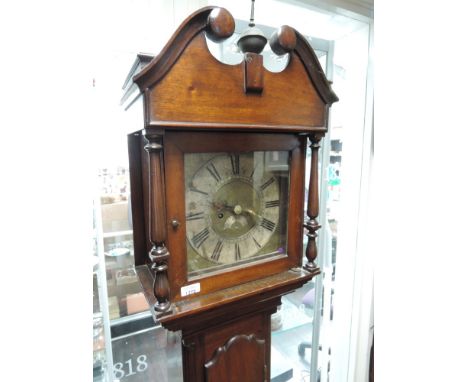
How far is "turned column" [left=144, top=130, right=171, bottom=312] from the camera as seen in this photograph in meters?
0.49

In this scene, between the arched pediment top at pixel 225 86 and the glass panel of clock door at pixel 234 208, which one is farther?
the glass panel of clock door at pixel 234 208

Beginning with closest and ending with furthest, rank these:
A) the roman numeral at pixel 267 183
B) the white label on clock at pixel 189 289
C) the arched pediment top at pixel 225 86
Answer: the arched pediment top at pixel 225 86, the white label on clock at pixel 189 289, the roman numeral at pixel 267 183

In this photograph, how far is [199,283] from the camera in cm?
58

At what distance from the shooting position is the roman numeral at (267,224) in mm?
678

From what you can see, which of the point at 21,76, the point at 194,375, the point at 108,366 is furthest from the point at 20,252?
the point at 108,366

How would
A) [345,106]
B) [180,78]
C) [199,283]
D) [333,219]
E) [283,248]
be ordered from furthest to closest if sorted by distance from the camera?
[333,219]
[345,106]
[283,248]
[199,283]
[180,78]

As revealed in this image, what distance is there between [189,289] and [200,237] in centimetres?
12

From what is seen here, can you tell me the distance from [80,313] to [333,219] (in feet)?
3.93

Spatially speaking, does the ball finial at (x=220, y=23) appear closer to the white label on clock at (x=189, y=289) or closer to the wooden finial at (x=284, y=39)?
the wooden finial at (x=284, y=39)

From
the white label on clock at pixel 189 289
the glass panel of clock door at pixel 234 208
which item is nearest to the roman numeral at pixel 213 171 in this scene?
the glass panel of clock door at pixel 234 208

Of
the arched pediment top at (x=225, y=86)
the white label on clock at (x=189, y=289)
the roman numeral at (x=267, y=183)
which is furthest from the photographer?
the roman numeral at (x=267, y=183)

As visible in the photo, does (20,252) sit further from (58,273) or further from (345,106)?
(345,106)

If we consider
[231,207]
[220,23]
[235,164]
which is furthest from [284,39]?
[231,207]

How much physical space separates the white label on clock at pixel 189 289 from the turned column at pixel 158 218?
0.05 metres
